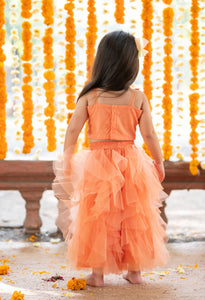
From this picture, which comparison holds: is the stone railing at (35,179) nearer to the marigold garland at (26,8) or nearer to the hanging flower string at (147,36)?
the hanging flower string at (147,36)

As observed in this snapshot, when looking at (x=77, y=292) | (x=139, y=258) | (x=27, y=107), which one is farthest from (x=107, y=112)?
(x=27, y=107)

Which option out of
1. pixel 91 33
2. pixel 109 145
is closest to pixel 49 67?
pixel 91 33

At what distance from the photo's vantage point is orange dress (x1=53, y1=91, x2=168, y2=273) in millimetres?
2086

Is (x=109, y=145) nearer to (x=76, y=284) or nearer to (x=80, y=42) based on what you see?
(x=76, y=284)

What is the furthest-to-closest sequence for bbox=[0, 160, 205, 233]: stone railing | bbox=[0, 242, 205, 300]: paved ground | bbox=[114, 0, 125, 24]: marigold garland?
bbox=[0, 160, 205, 233]: stone railing → bbox=[114, 0, 125, 24]: marigold garland → bbox=[0, 242, 205, 300]: paved ground

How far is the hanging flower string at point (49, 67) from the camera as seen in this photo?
9.80ft

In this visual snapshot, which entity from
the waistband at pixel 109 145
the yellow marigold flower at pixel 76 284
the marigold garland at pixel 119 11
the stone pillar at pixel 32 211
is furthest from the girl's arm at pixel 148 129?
the stone pillar at pixel 32 211

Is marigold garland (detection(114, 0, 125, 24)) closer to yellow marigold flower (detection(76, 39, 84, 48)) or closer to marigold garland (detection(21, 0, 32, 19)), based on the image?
yellow marigold flower (detection(76, 39, 84, 48))

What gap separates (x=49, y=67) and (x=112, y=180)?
3.91 feet

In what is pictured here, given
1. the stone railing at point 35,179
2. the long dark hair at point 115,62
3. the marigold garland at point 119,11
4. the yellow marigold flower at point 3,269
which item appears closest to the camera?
the long dark hair at point 115,62

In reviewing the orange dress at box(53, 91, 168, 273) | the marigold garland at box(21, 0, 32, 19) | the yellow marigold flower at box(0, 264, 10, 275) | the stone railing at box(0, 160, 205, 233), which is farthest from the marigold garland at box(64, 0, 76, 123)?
the yellow marigold flower at box(0, 264, 10, 275)

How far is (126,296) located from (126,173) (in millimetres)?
528

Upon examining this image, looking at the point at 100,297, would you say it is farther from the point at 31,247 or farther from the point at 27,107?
the point at 27,107

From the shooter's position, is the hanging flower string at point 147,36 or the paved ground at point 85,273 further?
the hanging flower string at point 147,36
